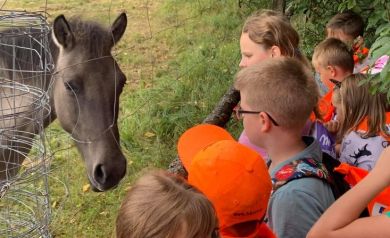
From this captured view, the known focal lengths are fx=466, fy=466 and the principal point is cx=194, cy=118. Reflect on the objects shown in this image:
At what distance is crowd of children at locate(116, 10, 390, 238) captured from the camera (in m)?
1.33

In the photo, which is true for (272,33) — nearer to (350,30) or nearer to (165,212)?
(350,30)

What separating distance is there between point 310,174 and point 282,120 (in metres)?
0.31

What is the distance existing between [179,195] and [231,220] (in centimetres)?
34

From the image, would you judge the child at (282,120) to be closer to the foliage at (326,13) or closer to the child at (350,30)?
the foliage at (326,13)

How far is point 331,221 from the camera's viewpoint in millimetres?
1595

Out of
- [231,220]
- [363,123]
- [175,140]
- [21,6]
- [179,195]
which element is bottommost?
[175,140]

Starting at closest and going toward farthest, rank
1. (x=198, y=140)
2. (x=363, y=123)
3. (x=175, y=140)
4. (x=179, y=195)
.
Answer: (x=179, y=195)
(x=198, y=140)
(x=363, y=123)
(x=175, y=140)

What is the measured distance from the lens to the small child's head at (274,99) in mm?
2066

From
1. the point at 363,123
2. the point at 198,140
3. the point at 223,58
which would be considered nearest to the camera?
the point at 198,140

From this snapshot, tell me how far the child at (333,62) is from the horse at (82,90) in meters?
1.67

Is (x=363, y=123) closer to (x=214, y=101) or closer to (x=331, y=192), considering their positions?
(x=331, y=192)

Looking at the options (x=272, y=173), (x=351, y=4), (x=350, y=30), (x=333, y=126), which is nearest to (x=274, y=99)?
(x=272, y=173)

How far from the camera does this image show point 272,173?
2.02m

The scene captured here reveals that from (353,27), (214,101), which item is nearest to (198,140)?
(353,27)
